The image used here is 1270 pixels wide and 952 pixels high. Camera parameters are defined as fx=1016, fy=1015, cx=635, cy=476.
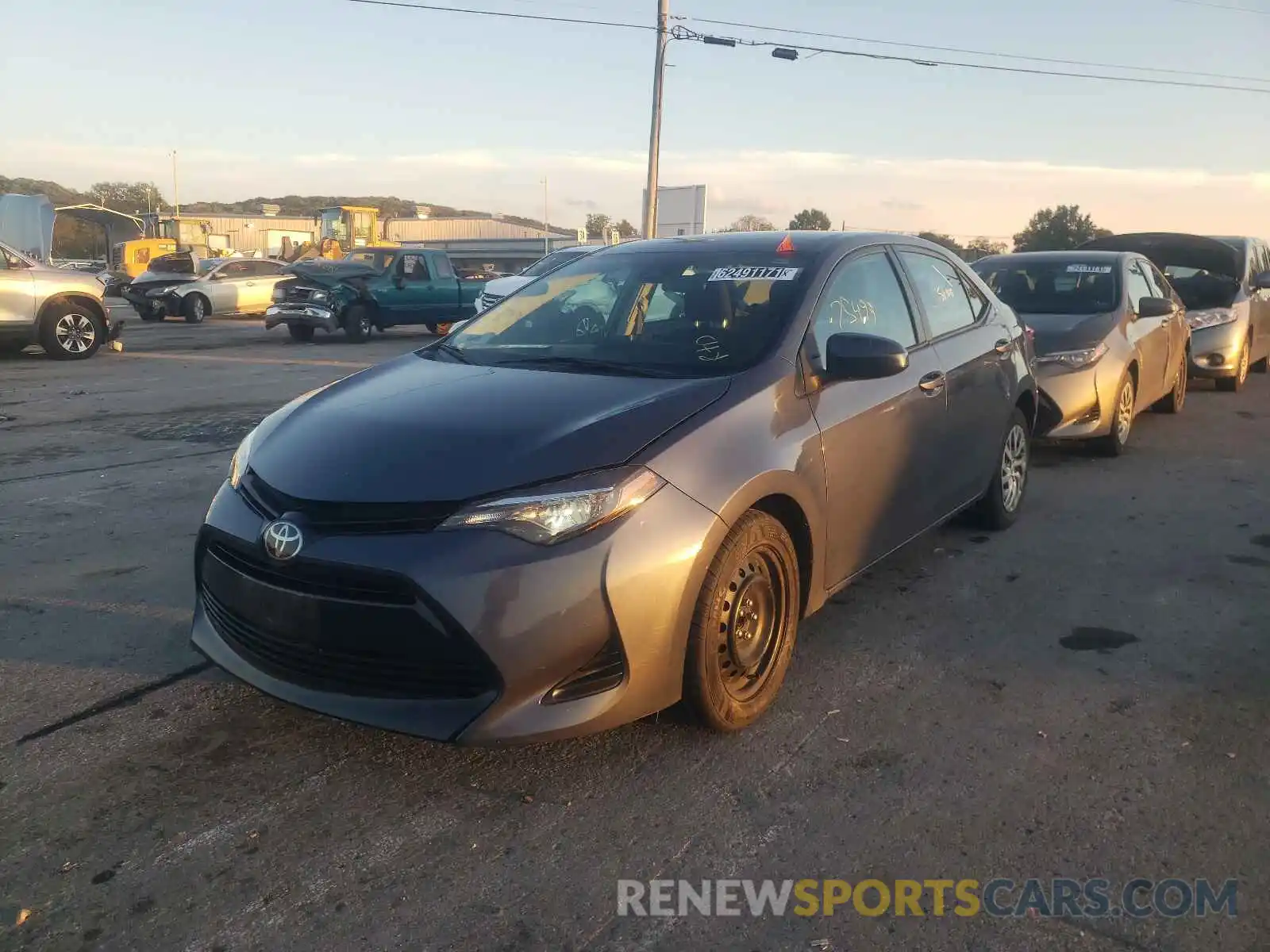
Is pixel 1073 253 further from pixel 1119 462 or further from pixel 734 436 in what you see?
pixel 734 436

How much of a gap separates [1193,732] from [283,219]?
238 feet

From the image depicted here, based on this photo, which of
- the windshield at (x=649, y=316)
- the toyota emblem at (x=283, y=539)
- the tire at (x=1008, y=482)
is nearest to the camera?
the toyota emblem at (x=283, y=539)

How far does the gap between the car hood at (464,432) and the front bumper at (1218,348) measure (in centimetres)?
962

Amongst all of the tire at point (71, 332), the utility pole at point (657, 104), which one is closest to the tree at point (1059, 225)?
the utility pole at point (657, 104)

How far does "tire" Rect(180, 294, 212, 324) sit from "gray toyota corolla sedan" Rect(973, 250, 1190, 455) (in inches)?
767

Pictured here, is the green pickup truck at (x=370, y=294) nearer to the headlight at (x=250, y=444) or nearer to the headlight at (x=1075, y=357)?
the headlight at (x=1075, y=357)

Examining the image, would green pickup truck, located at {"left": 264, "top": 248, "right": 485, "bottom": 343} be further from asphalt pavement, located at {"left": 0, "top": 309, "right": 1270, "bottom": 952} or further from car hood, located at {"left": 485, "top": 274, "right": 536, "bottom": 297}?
asphalt pavement, located at {"left": 0, "top": 309, "right": 1270, "bottom": 952}

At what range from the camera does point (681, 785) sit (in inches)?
119

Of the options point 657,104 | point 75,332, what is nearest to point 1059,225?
point 657,104

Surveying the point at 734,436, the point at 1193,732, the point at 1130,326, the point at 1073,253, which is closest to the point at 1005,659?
the point at 1193,732

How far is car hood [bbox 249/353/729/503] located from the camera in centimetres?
288

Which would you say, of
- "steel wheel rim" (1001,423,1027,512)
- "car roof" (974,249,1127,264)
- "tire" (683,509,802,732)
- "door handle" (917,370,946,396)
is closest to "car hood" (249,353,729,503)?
"tire" (683,509,802,732)

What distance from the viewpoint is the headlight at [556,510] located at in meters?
2.76

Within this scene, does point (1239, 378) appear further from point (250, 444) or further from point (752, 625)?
point (250, 444)
